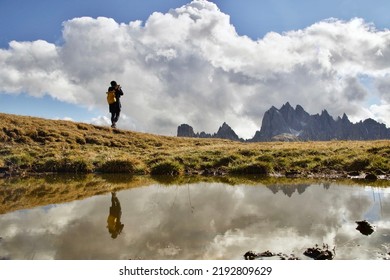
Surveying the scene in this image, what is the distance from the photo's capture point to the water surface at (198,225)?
7.36 m

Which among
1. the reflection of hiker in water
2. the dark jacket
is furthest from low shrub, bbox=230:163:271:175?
the dark jacket

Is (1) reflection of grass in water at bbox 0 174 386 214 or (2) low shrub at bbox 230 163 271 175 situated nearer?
(1) reflection of grass in water at bbox 0 174 386 214

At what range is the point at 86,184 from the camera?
1589 centimetres

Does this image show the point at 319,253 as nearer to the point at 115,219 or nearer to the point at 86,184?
the point at 115,219

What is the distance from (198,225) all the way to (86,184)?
8292 mm

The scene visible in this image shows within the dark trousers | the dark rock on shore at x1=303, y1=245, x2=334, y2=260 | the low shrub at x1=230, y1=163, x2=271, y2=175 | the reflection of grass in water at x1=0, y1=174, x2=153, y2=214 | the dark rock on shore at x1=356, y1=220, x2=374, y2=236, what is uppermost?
the dark trousers

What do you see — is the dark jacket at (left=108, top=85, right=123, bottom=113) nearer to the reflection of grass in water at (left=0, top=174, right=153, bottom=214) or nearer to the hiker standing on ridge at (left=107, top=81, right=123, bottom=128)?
the hiker standing on ridge at (left=107, top=81, right=123, bottom=128)

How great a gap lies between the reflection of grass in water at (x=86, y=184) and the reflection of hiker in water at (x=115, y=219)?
1.93m

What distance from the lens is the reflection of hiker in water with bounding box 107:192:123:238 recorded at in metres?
8.51

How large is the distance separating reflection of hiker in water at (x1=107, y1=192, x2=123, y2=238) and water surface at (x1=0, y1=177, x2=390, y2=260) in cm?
2

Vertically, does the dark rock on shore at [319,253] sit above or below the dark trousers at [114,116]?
below

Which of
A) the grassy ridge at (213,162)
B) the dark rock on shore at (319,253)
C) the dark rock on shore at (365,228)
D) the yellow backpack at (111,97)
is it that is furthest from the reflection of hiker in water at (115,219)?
the yellow backpack at (111,97)

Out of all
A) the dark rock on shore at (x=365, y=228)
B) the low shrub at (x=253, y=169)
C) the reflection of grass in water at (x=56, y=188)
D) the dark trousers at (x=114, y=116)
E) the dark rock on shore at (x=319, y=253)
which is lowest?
the dark rock on shore at (x=319, y=253)

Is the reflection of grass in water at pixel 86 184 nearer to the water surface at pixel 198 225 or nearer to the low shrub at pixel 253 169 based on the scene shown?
the water surface at pixel 198 225
